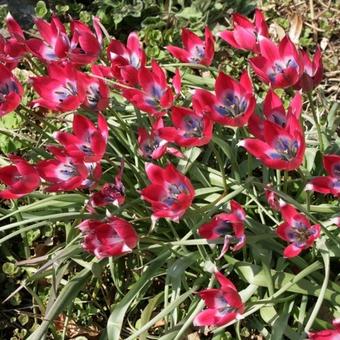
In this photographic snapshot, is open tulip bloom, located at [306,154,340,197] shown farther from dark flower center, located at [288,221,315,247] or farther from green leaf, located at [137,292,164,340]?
green leaf, located at [137,292,164,340]

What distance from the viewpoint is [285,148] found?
71.9 inches

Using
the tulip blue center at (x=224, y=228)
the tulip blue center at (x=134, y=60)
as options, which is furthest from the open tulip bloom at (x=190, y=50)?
the tulip blue center at (x=224, y=228)

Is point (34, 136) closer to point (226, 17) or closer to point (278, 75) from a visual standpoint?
point (226, 17)

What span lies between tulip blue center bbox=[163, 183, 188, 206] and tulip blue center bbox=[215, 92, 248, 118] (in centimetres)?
23

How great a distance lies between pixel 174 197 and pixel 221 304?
312 millimetres

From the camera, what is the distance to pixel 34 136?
3.06 m

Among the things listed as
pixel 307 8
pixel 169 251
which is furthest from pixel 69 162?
pixel 307 8

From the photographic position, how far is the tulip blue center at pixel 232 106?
1.91 meters

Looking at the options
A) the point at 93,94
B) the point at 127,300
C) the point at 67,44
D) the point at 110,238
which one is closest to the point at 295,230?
the point at 110,238

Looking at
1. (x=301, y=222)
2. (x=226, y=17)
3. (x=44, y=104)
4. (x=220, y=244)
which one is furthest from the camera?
(x=226, y=17)

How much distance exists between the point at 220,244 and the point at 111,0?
5.86 feet

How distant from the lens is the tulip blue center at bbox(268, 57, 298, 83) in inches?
77.1

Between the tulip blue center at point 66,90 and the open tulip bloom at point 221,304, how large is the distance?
27.2 inches

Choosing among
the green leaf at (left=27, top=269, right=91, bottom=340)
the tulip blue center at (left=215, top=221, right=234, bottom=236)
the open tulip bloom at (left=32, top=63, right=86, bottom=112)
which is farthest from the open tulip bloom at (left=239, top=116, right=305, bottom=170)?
the green leaf at (left=27, top=269, right=91, bottom=340)
